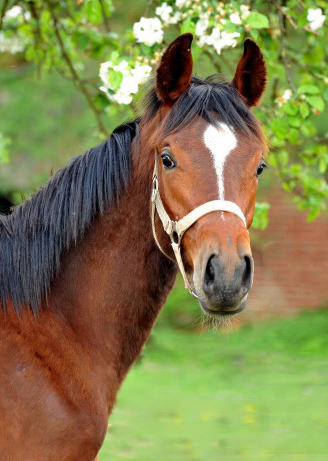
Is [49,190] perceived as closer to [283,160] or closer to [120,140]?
[120,140]

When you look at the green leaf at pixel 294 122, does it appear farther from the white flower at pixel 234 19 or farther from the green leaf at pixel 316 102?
the white flower at pixel 234 19

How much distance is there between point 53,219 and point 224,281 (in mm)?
875

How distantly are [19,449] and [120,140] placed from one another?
135 cm

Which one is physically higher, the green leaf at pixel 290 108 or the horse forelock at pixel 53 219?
the horse forelock at pixel 53 219

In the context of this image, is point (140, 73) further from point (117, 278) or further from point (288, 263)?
point (288, 263)

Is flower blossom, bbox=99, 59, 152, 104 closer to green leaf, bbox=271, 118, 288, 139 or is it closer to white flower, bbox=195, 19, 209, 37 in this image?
white flower, bbox=195, 19, 209, 37

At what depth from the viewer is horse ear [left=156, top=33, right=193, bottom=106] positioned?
292cm

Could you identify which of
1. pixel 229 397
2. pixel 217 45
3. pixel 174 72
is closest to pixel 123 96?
pixel 217 45

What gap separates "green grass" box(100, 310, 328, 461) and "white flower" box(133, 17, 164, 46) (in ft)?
12.9

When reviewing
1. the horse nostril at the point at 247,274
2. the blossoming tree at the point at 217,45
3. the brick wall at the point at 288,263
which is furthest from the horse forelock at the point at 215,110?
the brick wall at the point at 288,263

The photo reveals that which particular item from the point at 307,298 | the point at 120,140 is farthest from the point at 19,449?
the point at 307,298

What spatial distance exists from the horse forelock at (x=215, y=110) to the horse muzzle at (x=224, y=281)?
60cm

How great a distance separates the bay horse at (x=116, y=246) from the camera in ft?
8.77

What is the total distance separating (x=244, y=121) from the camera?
2.91m
